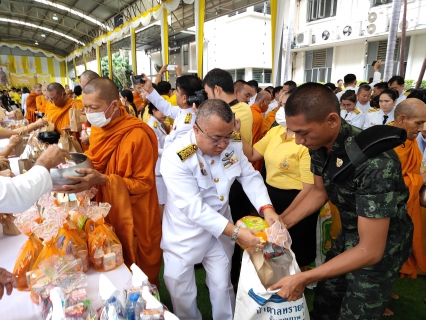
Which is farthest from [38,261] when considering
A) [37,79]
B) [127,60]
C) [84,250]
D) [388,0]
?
[37,79]

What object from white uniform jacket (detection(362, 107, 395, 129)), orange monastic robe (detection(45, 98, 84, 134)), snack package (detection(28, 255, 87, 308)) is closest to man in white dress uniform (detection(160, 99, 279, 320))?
snack package (detection(28, 255, 87, 308))

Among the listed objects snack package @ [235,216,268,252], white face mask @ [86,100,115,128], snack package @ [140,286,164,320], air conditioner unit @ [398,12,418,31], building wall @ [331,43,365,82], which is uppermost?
air conditioner unit @ [398,12,418,31]

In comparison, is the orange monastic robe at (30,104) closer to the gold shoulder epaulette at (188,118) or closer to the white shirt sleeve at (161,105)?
the white shirt sleeve at (161,105)

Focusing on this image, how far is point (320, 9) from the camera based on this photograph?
613 inches

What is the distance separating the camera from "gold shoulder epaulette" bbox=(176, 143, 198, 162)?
1.64m

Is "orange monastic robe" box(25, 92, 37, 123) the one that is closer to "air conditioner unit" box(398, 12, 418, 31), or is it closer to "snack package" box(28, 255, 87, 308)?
"snack package" box(28, 255, 87, 308)

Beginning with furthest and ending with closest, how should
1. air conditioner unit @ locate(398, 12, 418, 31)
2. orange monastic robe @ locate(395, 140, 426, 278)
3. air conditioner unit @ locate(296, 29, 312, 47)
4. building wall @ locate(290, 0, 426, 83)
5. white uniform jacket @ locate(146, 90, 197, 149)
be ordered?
air conditioner unit @ locate(296, 29, 312, 47) → building wall @ locate(290, 0, 426, 83) → air conditioner unit @ locate(398, 12, 418, 31) → white uniform jacket @ locate(146, 90, 197, 149) → orange monastic robe @ locate(395, 140, 426, 278)

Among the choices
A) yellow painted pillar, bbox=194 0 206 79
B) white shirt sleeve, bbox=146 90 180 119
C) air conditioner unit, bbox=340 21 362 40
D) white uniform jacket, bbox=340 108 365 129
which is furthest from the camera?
air conditioner unit, bbox=340 21 362 40

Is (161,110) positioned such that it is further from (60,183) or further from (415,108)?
(415,108)

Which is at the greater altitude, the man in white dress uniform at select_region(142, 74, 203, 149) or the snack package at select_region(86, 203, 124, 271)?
the man in white dress uniform at select_region(142, 74, 203, 149)

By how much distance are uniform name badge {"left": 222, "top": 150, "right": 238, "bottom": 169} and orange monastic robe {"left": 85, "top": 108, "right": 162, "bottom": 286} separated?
54cm

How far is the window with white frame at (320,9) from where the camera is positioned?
1501 centimetres

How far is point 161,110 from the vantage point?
3.55 m

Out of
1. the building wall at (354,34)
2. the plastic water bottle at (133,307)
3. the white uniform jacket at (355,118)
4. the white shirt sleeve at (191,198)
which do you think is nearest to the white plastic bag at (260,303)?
the white shirt sleeve at (191,198)
